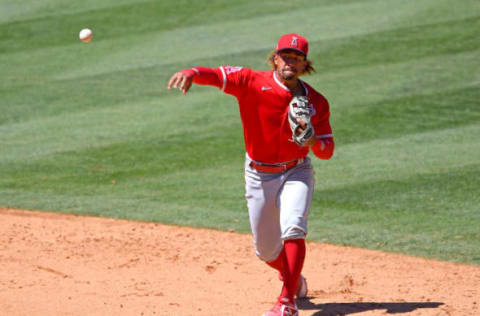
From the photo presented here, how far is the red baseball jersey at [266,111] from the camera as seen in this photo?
18.2 ft

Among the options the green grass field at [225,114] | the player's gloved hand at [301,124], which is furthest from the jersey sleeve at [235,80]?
the green grass field at [225,114]

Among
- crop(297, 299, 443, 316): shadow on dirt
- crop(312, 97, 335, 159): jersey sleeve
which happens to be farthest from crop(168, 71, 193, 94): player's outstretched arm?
crop(297, 299, 443, 316): shadow on dirt

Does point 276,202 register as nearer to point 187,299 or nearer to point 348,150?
point 187,299

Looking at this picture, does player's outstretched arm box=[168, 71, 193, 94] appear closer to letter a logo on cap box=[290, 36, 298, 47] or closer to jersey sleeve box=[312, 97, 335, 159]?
letter a logo on cap box=[290, 36, 298, 47]

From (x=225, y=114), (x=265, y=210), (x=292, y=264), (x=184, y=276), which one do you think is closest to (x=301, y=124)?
(x=265, y=210)

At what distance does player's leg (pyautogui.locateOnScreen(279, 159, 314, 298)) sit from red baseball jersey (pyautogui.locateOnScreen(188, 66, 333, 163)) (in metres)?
0.21

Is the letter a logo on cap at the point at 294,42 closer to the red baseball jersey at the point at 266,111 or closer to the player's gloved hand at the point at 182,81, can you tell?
the red baseball jersey at the point at 266,111

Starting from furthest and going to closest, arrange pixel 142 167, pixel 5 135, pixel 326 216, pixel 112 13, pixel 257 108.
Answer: pixel 112 13, pixel 5 135, pixel 142 167, pixel 326 216, pixel 257 108

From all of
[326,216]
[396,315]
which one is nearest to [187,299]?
[396,315]

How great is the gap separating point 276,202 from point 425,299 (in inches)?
63.9

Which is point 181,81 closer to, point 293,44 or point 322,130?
point 293,44

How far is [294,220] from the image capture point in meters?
5.38

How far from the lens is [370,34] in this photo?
52.2 feet

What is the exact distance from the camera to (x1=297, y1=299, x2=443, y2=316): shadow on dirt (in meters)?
5.82
